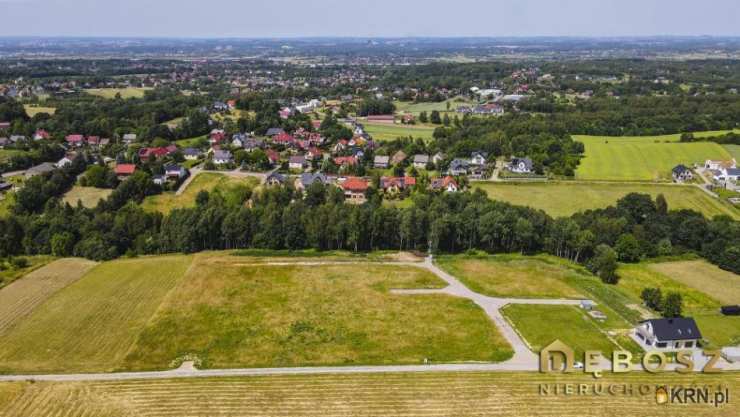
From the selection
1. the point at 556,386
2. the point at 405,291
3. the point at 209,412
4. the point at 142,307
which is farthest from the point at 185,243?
the point at 556,386

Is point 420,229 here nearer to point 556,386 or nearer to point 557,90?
point 556,386

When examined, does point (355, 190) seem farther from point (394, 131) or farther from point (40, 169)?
point (394, 131)

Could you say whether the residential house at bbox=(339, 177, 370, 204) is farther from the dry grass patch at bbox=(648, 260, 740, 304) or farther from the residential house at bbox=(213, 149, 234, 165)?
the dry grass patch at bbox=(648, 260, 740, 304)

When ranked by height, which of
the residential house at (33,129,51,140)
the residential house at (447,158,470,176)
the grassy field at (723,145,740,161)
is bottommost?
the residential house at (447,158,470,176)

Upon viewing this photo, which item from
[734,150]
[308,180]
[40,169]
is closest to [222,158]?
[308,180]

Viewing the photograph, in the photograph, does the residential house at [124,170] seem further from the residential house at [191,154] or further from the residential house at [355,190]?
the residential house at [355,190]

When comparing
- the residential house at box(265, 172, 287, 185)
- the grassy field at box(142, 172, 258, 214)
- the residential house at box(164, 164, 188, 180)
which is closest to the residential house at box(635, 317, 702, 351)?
the grassy field at box(142, 172, 258, 214)
